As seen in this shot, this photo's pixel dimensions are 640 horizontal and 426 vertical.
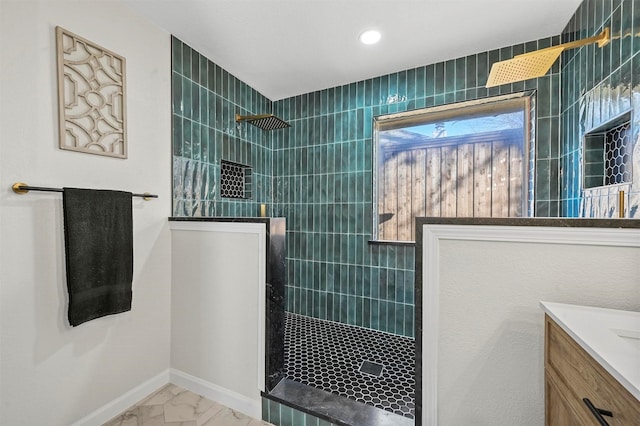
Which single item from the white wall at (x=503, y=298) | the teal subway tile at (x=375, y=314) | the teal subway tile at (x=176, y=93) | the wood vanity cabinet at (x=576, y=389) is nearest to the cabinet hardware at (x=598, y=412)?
the wood vanity cabinet at (x=576, y=389)

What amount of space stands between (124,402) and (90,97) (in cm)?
172

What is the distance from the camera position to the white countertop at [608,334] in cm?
55

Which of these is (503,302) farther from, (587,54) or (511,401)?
(587,54)

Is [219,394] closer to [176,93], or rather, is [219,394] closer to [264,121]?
[176,93]

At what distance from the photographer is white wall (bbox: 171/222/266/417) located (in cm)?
153

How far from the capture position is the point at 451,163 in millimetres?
2336

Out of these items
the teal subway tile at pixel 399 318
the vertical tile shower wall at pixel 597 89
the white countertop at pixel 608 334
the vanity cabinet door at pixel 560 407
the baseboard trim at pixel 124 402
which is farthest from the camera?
the teal subway tile at pixel 399 318

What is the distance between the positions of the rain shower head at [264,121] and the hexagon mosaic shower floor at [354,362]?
1.88 metres

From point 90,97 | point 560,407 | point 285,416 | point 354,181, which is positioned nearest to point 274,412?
point 285,416

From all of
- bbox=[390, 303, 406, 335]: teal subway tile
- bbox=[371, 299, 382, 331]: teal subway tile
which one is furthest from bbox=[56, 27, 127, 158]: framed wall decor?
bbox=[390, 303, 406, 335]: teal subway tile

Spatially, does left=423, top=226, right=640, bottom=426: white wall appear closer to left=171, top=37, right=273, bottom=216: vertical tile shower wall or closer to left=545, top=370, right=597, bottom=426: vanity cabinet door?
left=545, top=370, right=597, bottom=426: vanity cabinet door

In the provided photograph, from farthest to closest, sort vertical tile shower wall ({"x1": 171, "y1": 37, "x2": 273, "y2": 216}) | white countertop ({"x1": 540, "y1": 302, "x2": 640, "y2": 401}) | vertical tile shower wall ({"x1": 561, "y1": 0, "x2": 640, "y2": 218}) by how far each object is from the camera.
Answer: vertical tile shower wall ({"x1": 171, "y1": 37, "x2": 273, "y2": 216}), vertical tile shower wall ({"x1": 561, "y1": 0, "x2": 640, "y2": 218}), white countertop ({"x1": 540, "y1": 302, "x2": 640, "y2": 401})

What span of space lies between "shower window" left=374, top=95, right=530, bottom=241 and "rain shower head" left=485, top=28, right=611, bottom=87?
66 centimetres

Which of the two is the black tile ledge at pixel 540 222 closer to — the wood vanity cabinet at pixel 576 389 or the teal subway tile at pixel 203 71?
the wood vanity cabinet at pixel 576 389
